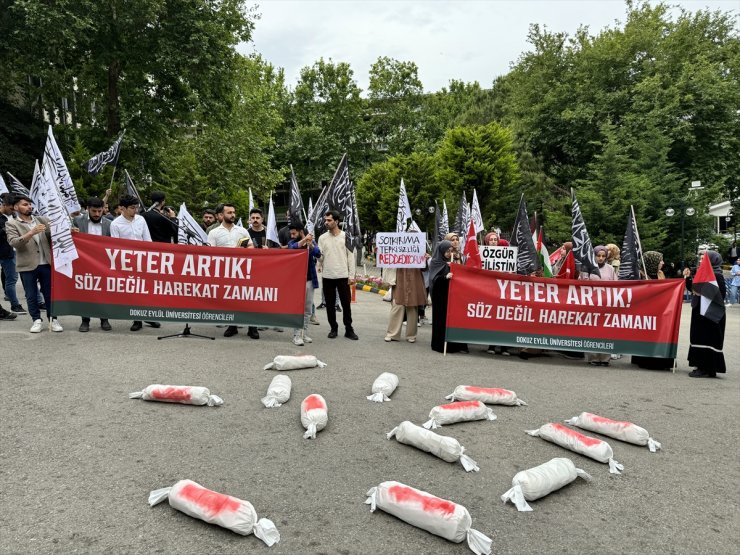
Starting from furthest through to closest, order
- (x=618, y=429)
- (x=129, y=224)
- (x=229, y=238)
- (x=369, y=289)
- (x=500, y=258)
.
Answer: (x=369, y=289) → (x=500, y=258) → (x=229, y=238) → (x=129, y=224) → (x=618, y=429)

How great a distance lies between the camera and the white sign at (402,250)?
30.3ft

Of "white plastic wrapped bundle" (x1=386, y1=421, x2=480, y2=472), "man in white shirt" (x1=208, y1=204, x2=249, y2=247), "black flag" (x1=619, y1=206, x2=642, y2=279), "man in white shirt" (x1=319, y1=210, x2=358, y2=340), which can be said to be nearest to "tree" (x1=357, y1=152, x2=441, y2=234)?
"black flag" (x1=619, y1=206, x2=642, y2=279)

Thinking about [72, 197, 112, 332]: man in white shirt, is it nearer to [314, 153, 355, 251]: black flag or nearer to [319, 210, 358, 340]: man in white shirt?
[319, 210, 358, 340]: man in white shirt

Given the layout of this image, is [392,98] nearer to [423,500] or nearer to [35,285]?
[35,285]

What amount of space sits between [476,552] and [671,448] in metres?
2.74

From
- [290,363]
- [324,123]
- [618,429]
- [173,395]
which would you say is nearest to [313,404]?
[173,395]

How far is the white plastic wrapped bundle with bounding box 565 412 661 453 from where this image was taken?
485 centimetres

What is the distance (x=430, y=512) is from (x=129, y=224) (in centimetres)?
698

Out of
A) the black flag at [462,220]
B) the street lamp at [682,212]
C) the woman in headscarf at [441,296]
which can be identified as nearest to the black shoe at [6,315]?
the woman in headscarf at [441,296]

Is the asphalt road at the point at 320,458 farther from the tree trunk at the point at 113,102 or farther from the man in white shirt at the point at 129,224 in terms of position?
the tree trunk at the point at 113,102

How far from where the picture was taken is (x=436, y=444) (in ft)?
14.1

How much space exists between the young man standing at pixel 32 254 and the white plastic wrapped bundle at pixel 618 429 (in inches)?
283

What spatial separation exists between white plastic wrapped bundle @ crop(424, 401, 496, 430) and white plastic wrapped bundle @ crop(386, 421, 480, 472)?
451 millimetres

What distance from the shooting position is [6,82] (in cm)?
2566
